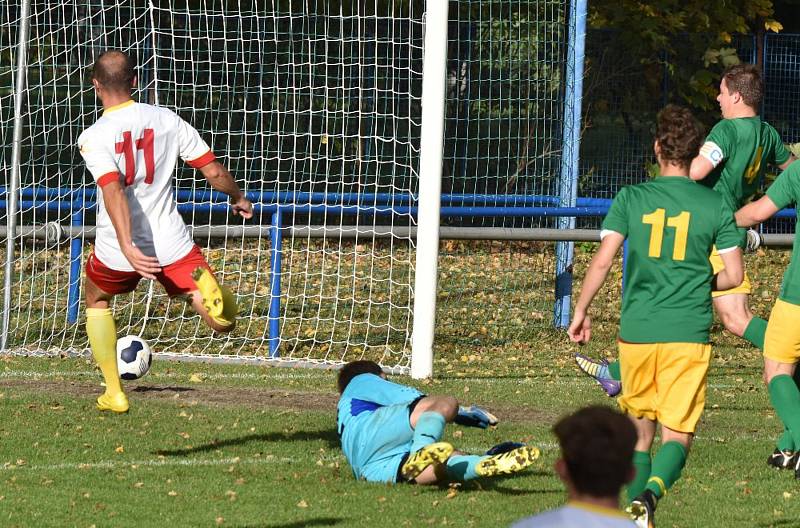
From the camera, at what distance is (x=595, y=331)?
13664mm

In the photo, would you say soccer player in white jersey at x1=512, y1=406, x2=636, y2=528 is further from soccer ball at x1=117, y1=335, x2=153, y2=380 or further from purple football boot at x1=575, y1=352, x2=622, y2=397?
soccer ball at x1=117, y1=335, x2=153, y2=380

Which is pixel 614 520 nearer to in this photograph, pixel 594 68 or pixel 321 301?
pixel 321 301

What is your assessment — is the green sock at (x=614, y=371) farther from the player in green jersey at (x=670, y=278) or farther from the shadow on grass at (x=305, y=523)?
the shadow on grass at (x=305, y=523)

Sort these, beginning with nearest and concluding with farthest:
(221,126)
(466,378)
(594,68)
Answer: (466,378)
(221,126)
(594,68)

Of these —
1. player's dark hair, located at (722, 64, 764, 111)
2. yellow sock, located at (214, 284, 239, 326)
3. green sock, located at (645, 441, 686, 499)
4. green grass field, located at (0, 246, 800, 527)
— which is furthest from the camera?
player's dark hair, located at (722, 64, 764, 111)

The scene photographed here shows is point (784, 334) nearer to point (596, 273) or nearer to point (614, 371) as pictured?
point (614, 371)

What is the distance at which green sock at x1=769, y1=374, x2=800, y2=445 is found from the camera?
6.74 meters

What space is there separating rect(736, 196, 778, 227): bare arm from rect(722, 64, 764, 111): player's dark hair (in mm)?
1122

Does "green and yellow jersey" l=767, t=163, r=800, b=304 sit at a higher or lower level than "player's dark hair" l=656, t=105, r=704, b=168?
lower

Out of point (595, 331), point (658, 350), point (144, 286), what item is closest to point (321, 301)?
point (144, 286)

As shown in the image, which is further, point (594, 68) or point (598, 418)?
point (594, 68)

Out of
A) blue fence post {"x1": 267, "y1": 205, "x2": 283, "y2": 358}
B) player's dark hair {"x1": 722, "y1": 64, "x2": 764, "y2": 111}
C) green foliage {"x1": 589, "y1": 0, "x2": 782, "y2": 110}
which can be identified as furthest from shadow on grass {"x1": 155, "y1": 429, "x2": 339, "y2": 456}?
green foliage {"x1": 589, "y1": 0, "x2": 782, "y2": 110}

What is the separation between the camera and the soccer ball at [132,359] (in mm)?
7914

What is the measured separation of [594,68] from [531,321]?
20.3 ft
